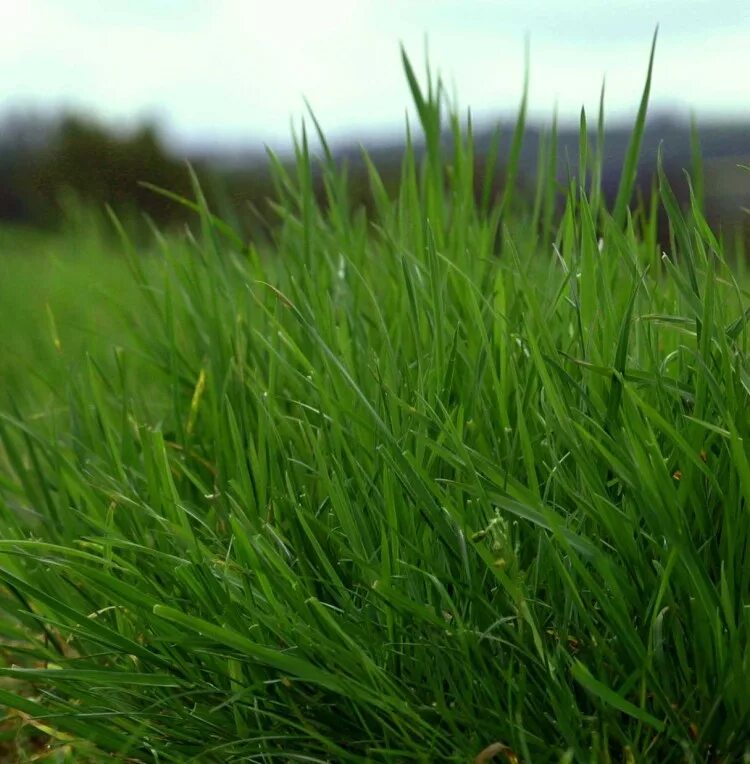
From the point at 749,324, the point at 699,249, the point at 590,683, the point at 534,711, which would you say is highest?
the point at 699,249

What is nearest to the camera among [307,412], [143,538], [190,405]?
[143,538]

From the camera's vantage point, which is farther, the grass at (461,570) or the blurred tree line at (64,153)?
the blurred tree line at (64,153)

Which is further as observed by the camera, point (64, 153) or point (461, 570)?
point (64, 153)

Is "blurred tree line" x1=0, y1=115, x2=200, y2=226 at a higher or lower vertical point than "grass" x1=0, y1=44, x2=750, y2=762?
lower

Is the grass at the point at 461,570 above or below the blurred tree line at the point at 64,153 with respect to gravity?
above

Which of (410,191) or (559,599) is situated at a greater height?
(410,191)

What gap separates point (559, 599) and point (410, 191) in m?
0.88

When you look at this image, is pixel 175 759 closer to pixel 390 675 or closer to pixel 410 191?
pixel 390 675

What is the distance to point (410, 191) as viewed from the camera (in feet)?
6.04

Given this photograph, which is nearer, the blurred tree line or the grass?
the grass

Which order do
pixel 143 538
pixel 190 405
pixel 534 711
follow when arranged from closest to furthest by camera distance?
pixel 534 711, pixel 143 538, pixel 190 405

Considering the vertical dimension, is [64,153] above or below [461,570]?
below

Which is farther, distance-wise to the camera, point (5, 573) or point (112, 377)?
point (112, 377)

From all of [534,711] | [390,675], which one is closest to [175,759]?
[390,675]
